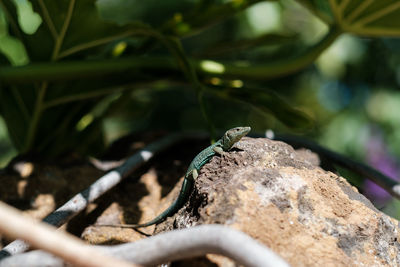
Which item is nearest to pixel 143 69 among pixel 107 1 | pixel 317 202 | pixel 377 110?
pixel 317 202

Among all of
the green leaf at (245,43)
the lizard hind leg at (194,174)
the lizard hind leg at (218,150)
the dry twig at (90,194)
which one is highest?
the green leaf at (245,43)

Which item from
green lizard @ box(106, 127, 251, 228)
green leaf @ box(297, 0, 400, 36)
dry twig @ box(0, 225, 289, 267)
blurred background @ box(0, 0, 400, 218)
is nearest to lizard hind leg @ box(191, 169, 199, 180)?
green lizard @ box(106, 127, 251, 228)

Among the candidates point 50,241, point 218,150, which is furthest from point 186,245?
point 218,150

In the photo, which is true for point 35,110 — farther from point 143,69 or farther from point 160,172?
point 160,172

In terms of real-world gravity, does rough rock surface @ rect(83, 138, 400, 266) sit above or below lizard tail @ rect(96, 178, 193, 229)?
above

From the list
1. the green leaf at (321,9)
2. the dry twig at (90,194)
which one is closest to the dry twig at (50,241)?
the dry twig at (90,194)

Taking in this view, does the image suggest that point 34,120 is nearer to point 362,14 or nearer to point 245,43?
point 245,43

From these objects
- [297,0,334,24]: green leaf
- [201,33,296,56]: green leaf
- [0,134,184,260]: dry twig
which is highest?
[297,0,334,24]: green leaf

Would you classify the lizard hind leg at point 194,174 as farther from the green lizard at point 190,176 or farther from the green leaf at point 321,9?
the green leaf at point 321,9

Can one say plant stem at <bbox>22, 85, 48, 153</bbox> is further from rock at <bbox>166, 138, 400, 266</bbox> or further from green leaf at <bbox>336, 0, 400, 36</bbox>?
green leaf at <bbox>336, 0, 400, 36</bbox>
